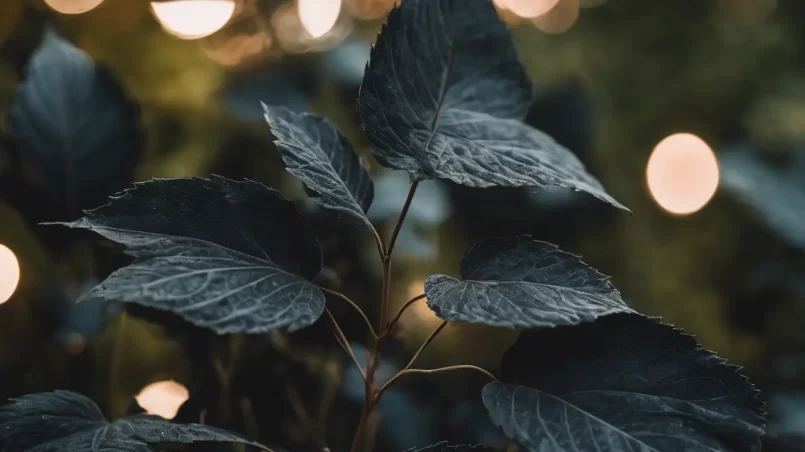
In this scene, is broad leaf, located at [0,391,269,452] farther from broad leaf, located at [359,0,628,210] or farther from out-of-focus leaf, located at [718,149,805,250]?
out-of-focus leaf, located at [718,149,805,250]

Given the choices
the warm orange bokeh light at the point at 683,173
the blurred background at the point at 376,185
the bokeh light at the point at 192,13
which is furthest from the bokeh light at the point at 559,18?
the bokeh light at the point at 192,13

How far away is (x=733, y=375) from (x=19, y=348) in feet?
2.33

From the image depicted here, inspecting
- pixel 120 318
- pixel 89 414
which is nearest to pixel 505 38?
pixel 89 414

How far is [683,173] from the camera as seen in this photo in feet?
3.20

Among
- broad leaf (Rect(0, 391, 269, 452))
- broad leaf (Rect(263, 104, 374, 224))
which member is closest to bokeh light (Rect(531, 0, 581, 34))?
broad leaf (Rect(263, 104, 374, 224))

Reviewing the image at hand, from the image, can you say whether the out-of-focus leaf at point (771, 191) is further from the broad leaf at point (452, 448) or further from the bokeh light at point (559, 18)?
the broad leaf at point (452, 448)

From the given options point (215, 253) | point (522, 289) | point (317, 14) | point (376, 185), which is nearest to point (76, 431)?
point (215, 253)

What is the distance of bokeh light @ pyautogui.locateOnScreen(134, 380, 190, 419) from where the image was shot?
544 mm

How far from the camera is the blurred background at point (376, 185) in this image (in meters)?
0.60

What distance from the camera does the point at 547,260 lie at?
1.20ft

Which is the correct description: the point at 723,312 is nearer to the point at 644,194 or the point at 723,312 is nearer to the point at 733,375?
the point at 644,194

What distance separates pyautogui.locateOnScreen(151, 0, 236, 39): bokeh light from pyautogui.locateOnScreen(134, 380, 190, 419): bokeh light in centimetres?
48

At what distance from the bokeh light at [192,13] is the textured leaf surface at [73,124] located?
21 centimetres

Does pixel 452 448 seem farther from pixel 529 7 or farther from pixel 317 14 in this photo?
pixel 529 7
